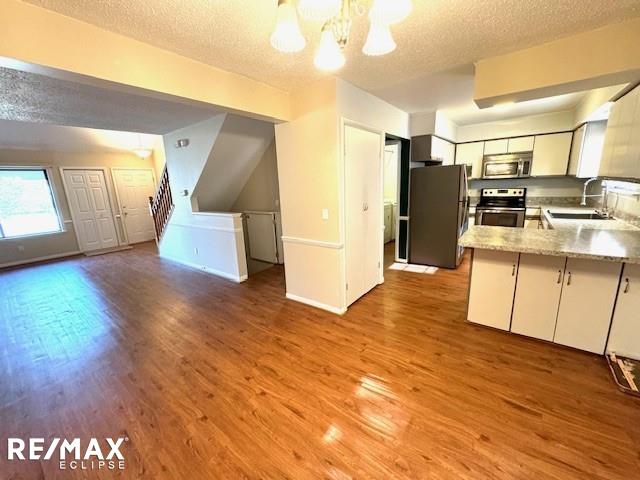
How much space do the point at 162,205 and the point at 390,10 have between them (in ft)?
19.5

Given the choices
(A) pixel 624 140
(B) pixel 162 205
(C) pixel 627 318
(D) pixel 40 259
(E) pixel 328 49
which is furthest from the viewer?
(D) pixel 40 259

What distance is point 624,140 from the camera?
2.29 meters

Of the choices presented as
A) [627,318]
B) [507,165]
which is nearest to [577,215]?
[507,165]

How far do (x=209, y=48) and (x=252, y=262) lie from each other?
3.96 metres

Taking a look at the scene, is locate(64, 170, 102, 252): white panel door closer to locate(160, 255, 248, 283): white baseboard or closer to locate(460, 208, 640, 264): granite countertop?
locate(160, 255, 248, 283): white baseboard

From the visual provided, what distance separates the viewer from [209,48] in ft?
6.38

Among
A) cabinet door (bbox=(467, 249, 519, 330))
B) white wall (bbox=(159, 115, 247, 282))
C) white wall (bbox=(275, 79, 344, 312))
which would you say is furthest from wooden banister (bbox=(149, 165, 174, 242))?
cabinet door (bbox=(467, 249, 519, 330))

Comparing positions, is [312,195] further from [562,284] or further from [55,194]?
[55,194]

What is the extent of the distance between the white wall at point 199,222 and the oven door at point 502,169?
15.2 feet

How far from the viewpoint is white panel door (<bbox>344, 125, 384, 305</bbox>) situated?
116 inches

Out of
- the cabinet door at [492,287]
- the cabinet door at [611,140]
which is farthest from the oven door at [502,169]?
the cabinet door at [492,287]

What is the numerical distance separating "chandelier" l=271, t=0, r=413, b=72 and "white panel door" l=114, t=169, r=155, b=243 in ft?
26.2

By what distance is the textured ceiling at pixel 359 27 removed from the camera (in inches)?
59.4

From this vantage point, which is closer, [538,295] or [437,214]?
[538,295]
